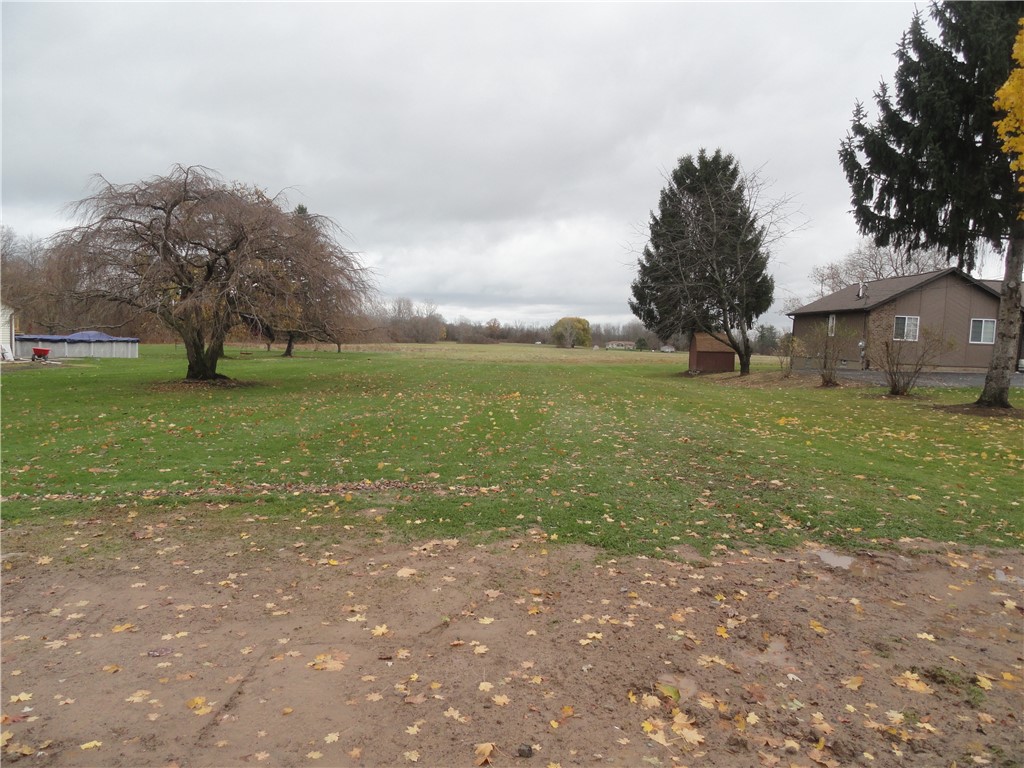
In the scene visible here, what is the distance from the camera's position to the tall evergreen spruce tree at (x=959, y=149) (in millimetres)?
14938

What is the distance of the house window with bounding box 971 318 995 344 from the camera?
29328 millimetres

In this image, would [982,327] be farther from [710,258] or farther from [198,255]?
[198,255]

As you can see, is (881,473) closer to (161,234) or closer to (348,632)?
(348,632)

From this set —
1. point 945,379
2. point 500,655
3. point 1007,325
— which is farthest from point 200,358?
point 945,379

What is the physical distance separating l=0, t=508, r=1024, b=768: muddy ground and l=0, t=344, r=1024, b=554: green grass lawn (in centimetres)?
80

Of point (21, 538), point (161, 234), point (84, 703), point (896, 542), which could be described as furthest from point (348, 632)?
point (161, 234)

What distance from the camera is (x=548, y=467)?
8930 mm

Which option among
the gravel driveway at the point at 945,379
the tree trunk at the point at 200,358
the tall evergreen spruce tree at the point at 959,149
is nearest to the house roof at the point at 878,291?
the gravel driveway at the point at 945,379

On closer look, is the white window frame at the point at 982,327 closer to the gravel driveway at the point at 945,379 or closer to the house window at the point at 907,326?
the gravel driveway at the point at 945,379

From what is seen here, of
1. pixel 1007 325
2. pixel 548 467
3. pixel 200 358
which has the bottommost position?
pixel 548 467

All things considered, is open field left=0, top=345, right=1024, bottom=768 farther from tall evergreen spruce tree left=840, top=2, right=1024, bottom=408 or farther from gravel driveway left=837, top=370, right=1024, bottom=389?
gravel driveway left=837, top=370, right=1024, bottom=389

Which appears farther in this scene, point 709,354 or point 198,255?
point 709,354

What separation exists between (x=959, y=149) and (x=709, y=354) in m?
20.0

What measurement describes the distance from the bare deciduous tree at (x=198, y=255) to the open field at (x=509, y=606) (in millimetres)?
9218
